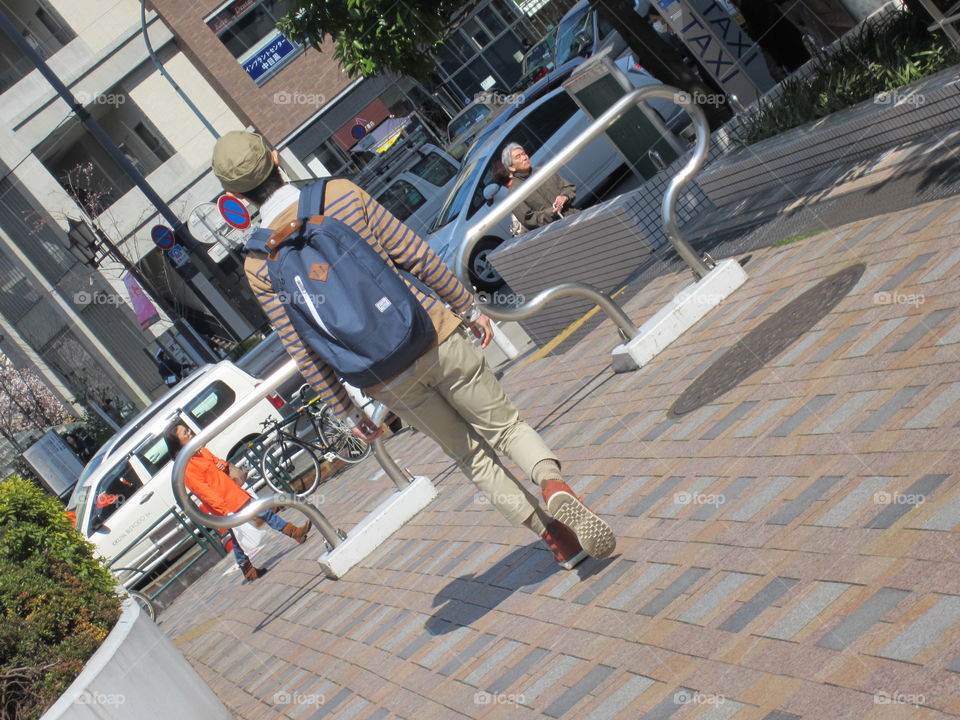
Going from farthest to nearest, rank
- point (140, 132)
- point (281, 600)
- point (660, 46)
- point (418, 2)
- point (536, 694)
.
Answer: point (140, 132), point (418, 2), point (660, 46), point (281, 600), point (536, 694)

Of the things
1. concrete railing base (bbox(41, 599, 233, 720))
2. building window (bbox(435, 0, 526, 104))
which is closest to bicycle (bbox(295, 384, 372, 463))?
concrete railing base (bbox(41, 599, 233, 720))

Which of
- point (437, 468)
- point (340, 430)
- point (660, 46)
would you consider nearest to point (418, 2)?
point (660, 46)

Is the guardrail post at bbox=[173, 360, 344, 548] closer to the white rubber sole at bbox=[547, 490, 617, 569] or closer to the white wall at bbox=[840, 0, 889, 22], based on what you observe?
the white rubber sole at bbox=[547, 490, 617, 569]

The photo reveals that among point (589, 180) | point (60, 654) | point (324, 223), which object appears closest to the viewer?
point (324, 223)

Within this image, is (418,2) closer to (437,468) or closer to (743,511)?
(437,468)

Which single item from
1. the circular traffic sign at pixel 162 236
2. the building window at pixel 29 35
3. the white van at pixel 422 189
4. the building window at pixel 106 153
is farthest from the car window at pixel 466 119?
the building window at pixel 29 35

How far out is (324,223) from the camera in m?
4.73

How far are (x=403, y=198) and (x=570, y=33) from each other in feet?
33.5

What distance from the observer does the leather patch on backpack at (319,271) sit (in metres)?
4.68

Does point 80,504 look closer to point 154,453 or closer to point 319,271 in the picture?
point 154,453

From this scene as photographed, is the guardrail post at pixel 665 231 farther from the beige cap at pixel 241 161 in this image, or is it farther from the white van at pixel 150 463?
the white van at pixel 150 463

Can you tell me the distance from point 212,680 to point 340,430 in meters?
7.16

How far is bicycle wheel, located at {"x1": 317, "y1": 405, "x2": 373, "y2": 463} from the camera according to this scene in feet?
48.6

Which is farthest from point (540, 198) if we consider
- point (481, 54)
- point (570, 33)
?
point (481, 54)
